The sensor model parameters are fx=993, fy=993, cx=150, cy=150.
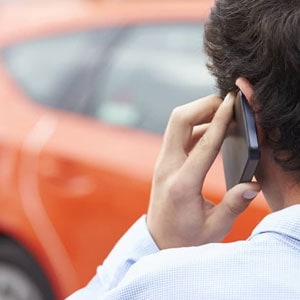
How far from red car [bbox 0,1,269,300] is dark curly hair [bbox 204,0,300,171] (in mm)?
1591

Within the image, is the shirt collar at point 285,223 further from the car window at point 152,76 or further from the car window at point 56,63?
the car window at point 56,63

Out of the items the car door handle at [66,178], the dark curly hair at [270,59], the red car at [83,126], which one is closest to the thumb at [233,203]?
the dark curly hair at [270,59]

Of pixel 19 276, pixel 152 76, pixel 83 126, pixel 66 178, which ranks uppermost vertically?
pixel 152 76

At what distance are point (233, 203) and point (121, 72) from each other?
2051 mm

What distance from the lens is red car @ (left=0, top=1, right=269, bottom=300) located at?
3.38 m

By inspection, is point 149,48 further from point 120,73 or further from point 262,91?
point 262,91

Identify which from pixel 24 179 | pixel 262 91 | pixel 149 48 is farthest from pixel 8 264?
pixel 262 91

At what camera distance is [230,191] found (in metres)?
1.67

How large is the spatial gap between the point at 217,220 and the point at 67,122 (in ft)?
6.16

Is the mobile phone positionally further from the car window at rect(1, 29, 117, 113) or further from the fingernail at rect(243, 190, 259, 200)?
the car window at rect(1, 29, 117, 113)

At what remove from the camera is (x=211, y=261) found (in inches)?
52.7

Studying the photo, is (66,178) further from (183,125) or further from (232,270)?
(232,270)

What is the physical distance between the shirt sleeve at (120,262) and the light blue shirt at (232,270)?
0.34 m

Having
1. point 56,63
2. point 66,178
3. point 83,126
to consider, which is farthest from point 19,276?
point 56,63
